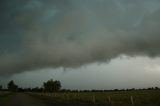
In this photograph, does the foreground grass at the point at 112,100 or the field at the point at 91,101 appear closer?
the foreground grass at the point at 112,100

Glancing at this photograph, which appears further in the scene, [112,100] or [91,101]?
[112,100]

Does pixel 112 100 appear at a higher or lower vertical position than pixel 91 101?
higher

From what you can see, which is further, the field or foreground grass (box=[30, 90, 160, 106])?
the field
